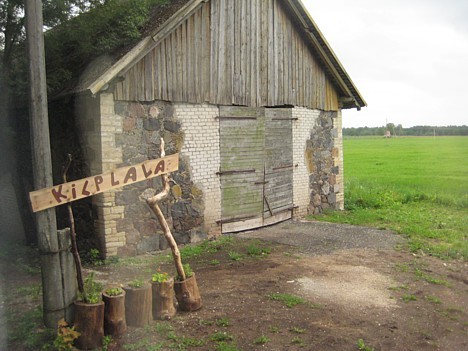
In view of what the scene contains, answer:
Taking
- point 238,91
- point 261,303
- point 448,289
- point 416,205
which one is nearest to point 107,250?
point 261,303

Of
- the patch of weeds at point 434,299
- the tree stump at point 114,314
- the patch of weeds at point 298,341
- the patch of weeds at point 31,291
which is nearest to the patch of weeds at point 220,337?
the patch of weeds at point 298,341

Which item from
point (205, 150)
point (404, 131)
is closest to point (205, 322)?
point (205, 150)

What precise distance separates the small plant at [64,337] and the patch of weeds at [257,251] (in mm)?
4534

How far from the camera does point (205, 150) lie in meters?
9.88

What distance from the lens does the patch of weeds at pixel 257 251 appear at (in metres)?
8.82

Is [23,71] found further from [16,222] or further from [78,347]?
[78,347]

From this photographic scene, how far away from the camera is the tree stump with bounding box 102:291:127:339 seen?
4930mm

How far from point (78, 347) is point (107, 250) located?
355 centimetres

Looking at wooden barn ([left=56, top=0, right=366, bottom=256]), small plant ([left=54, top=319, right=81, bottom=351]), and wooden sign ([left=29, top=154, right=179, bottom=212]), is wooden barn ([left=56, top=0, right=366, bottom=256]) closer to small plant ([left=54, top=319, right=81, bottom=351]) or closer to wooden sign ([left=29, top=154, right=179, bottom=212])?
wooden sign ([left=29, top=154, right=179, bottom=212])

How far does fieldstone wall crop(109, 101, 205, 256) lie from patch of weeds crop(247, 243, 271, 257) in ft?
4.32

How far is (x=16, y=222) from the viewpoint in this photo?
1048 cm

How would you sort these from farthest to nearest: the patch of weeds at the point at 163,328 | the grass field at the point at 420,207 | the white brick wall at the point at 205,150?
the grass field at the point at 420,207 < the white brick wall at the point at 205,150 < the patch of weeds at the point at 163,328

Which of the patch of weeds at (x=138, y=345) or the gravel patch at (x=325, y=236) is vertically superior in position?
the patch of weeds at (x=138, y=345)

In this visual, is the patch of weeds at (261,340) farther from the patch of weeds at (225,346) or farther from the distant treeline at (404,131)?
the distant treeline at (404,131)
